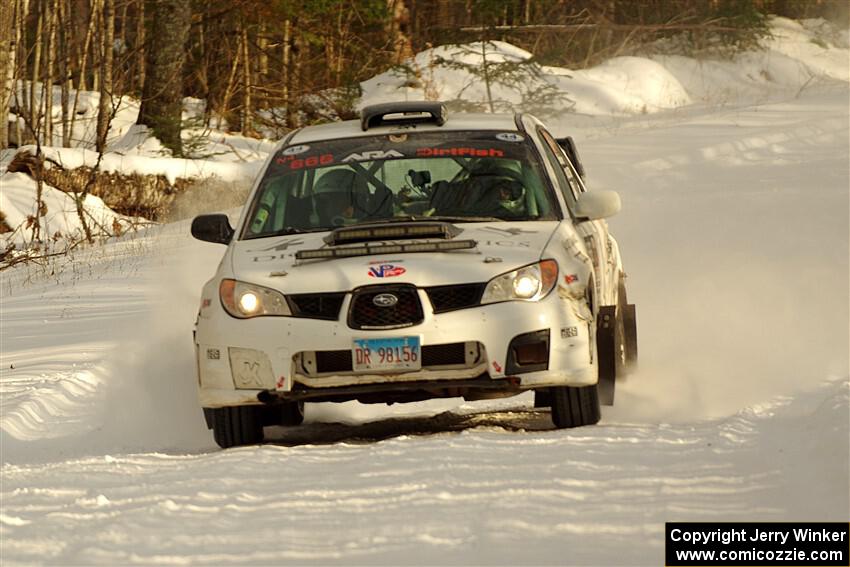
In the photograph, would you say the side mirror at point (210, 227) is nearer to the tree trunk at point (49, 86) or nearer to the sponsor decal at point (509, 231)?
the sponsor decal at point (509, 231)

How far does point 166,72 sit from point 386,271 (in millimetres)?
16633

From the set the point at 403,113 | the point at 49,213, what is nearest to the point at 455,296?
the point at 403,113

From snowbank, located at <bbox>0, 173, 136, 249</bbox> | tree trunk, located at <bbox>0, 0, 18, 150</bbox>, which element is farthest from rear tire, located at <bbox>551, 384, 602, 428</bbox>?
tree trunk, located at <bbox>0, 0, 18, 150</bbox>

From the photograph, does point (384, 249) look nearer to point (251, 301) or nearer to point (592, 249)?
point (251, 301)

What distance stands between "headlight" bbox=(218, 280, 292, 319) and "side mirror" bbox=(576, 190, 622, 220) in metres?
1.73

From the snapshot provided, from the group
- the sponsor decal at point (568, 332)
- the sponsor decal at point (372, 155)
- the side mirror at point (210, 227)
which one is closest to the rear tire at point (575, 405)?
the sponsor decal at point (568, 332)

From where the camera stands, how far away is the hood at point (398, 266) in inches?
298

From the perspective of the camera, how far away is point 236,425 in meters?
8.05

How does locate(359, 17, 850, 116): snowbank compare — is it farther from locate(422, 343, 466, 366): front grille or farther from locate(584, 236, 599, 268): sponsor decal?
locate(422, 343, 466, 366): front grille

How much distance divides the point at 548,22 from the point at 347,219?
29798 millimetres

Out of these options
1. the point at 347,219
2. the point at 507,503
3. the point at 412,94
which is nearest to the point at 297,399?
the point at 347,219

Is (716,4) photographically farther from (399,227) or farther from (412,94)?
(399,227)

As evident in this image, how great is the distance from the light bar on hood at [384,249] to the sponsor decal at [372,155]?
3.92ft

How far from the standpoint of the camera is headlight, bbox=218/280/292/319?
767 cm
